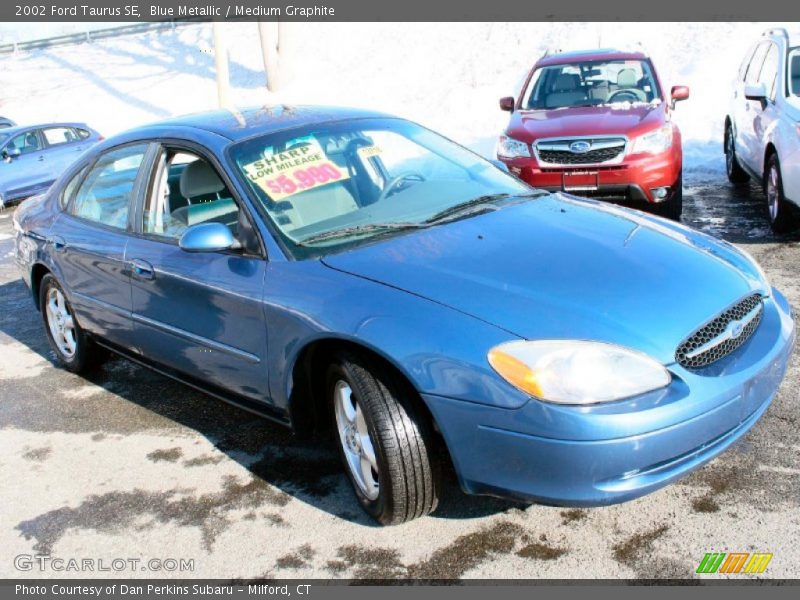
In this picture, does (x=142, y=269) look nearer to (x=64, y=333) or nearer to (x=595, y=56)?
(x=64, y=333)

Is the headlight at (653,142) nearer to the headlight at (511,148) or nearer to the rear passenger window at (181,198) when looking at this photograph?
the headlight at (511,148)

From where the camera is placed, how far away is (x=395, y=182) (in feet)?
13.2

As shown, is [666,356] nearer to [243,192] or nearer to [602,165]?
[243,192]

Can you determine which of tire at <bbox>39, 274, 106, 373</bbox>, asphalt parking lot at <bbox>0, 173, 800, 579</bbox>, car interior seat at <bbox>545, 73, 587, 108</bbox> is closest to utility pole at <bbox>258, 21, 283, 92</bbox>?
car interior seat at <bbox>545, 73, 587, 108</bbox>

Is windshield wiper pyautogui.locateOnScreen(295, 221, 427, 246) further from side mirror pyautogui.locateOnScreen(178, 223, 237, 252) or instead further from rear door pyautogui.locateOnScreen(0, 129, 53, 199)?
rear door pyautogui.locateOnScreen(0, 129, 53, 199)

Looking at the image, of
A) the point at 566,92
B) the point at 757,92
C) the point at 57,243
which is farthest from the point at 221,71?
the point at 57,243

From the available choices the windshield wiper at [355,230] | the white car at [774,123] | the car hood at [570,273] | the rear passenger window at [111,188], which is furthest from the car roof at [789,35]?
the rear passenger window at [111,188]

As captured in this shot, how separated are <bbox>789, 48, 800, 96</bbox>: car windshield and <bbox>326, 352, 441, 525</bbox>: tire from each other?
5632 millimetres

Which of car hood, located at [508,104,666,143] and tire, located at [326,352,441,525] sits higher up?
car hood, located at [508,104,666,143]

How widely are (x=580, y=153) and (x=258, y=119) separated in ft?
13.3

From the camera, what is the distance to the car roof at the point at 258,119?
158 inches

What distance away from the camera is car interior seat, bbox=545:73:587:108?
8.59 m
